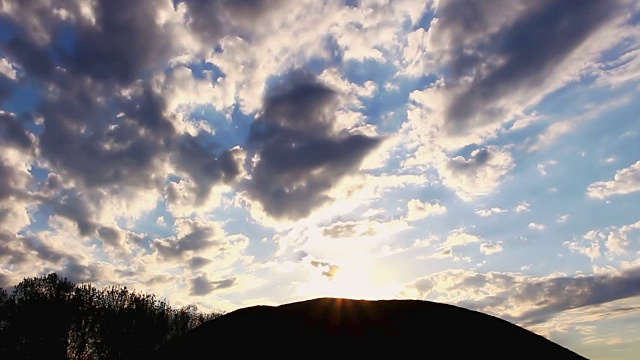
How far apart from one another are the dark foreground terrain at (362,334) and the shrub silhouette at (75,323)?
4439 cm

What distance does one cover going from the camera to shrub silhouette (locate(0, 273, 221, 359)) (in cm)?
6334

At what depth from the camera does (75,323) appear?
6819 centimetres

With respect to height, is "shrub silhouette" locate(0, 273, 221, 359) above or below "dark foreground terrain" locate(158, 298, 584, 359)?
above

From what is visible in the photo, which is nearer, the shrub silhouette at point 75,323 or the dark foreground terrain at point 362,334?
the dark foreground terrain at point 362,334

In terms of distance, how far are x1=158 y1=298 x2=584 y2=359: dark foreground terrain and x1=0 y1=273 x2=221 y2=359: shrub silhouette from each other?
1748 inches

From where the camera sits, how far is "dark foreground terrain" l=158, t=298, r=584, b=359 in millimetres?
26531

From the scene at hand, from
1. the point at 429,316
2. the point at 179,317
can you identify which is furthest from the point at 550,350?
the point at 179,317

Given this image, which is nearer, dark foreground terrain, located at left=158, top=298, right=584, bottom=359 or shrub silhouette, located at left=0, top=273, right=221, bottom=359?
dark foreground terrain, located at left=158, top=298, right=584, bottom=359

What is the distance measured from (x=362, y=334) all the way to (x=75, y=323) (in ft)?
187

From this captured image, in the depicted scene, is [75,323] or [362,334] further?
[75,323]

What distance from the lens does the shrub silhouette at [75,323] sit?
6334cm

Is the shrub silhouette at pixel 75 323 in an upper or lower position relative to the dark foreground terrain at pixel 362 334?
upper

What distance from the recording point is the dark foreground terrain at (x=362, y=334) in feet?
87.0

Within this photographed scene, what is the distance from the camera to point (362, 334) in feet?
90.0
